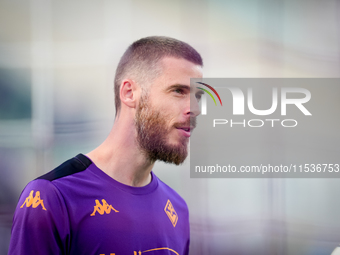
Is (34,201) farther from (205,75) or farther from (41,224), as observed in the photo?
(205,75)

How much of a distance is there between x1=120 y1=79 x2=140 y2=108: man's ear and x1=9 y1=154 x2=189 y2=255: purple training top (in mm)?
256

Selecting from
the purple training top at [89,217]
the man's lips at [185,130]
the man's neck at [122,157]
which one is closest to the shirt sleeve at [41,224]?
the purple training top at [89,217]

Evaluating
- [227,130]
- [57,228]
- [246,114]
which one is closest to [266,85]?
[246,114]

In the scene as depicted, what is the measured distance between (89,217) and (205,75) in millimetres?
704

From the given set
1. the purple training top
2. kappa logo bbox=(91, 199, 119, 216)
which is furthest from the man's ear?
kappa logo bbox=(91, 199, 119, 216)

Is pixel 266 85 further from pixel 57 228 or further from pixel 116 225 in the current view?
pixel 57 228

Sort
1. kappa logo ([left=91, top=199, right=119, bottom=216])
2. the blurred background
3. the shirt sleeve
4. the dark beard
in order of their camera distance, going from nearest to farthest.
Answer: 1. the shirt sleeve
2. kappa logo ([left=91, top=199, right=119, bottom=216])
3. the dark beard
4. the blurred background

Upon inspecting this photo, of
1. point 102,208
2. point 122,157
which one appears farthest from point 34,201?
point 122,157

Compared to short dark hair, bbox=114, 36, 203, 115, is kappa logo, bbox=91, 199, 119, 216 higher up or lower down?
lower down

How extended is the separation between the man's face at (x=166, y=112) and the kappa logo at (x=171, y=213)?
0.66ft

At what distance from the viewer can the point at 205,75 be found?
1214mm

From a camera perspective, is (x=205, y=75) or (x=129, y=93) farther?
(x=205, y=75)

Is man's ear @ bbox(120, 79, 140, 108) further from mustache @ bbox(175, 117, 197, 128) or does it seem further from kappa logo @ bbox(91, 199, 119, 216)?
kappa logo @ bbox(91, 199, 119, 216)

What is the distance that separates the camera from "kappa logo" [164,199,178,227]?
3.76 feet
